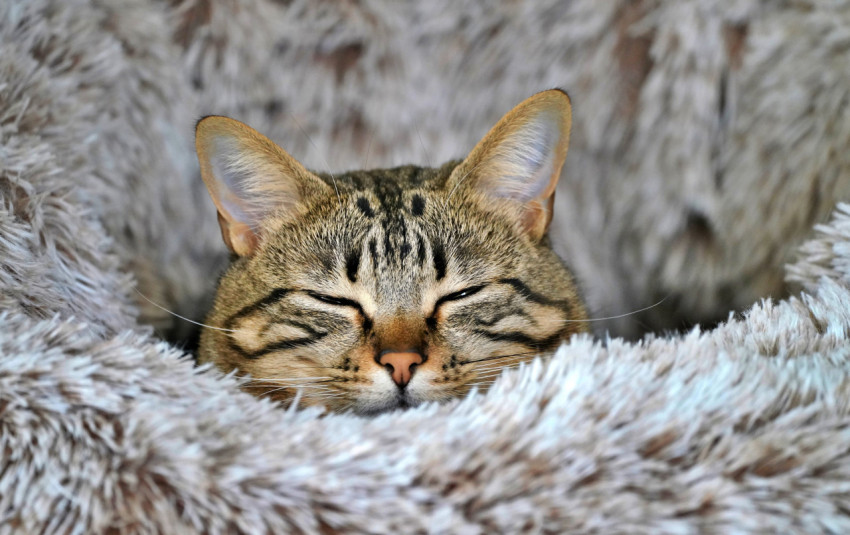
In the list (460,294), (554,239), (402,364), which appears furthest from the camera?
(554,239)

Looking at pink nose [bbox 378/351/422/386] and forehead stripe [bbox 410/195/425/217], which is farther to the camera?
forehead stripe [bbox 410/195/425/217]

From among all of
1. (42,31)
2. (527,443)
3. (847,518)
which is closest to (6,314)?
(42,31)

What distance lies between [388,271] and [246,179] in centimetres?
27

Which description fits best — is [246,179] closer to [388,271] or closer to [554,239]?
[388,271]

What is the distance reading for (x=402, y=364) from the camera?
82 centimetres

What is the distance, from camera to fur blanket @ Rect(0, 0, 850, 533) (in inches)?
24.3

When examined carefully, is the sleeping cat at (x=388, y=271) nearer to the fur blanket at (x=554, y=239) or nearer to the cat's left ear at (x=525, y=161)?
the cat's left ear at (x=525, y=161)

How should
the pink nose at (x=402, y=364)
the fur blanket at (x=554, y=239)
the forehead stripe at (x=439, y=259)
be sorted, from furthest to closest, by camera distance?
the forehead stripe at (x=439, y=259) → the pink nose at (x=402, y=364) → the fur blanket at (x=554, y=239)

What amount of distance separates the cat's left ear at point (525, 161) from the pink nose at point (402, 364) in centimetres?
29

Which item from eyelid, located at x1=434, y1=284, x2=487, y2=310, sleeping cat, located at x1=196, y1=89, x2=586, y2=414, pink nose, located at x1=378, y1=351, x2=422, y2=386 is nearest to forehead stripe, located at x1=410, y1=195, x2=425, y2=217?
sleeping cat, located at x1=196, y1=89, x2=586, y2=414

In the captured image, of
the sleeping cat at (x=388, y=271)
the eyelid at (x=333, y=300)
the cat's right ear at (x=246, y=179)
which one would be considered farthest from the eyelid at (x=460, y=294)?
the cat's right ear at (x=246, y=179)

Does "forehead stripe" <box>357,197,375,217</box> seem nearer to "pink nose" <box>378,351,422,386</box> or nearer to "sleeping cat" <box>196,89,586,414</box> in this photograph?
"sleeping cat" <box>196,89,586,414</box>

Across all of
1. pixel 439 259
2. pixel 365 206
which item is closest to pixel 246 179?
pixel 365 206

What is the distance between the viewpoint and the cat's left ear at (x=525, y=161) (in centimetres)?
95
